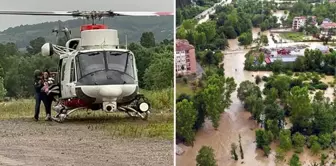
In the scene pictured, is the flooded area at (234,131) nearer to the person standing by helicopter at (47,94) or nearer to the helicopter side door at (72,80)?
the helicopter side door at (72,80)

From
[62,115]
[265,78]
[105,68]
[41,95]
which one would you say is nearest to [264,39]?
[265,78]

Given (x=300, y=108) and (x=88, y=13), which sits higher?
(x=88, y=13)

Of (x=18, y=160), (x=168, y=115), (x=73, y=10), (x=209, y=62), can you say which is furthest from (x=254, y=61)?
(x=18, y=160)

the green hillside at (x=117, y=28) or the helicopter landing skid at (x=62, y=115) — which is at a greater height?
the green hillside at (x=117, y=28)

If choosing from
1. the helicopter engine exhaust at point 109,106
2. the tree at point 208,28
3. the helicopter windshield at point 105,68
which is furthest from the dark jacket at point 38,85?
the tree at point 208,28

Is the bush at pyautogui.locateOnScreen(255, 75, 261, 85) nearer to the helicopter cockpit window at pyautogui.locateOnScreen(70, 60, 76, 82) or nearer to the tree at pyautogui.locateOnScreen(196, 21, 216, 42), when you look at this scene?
the tree at pyautogui.locateOnScreen(196, 21, 216, 42)

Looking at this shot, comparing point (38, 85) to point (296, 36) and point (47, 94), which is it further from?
point (296, 36)

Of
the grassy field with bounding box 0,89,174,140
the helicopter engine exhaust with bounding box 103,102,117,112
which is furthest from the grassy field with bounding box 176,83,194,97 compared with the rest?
the helicopter engine exhaust with bounding box 103,102,117,112
